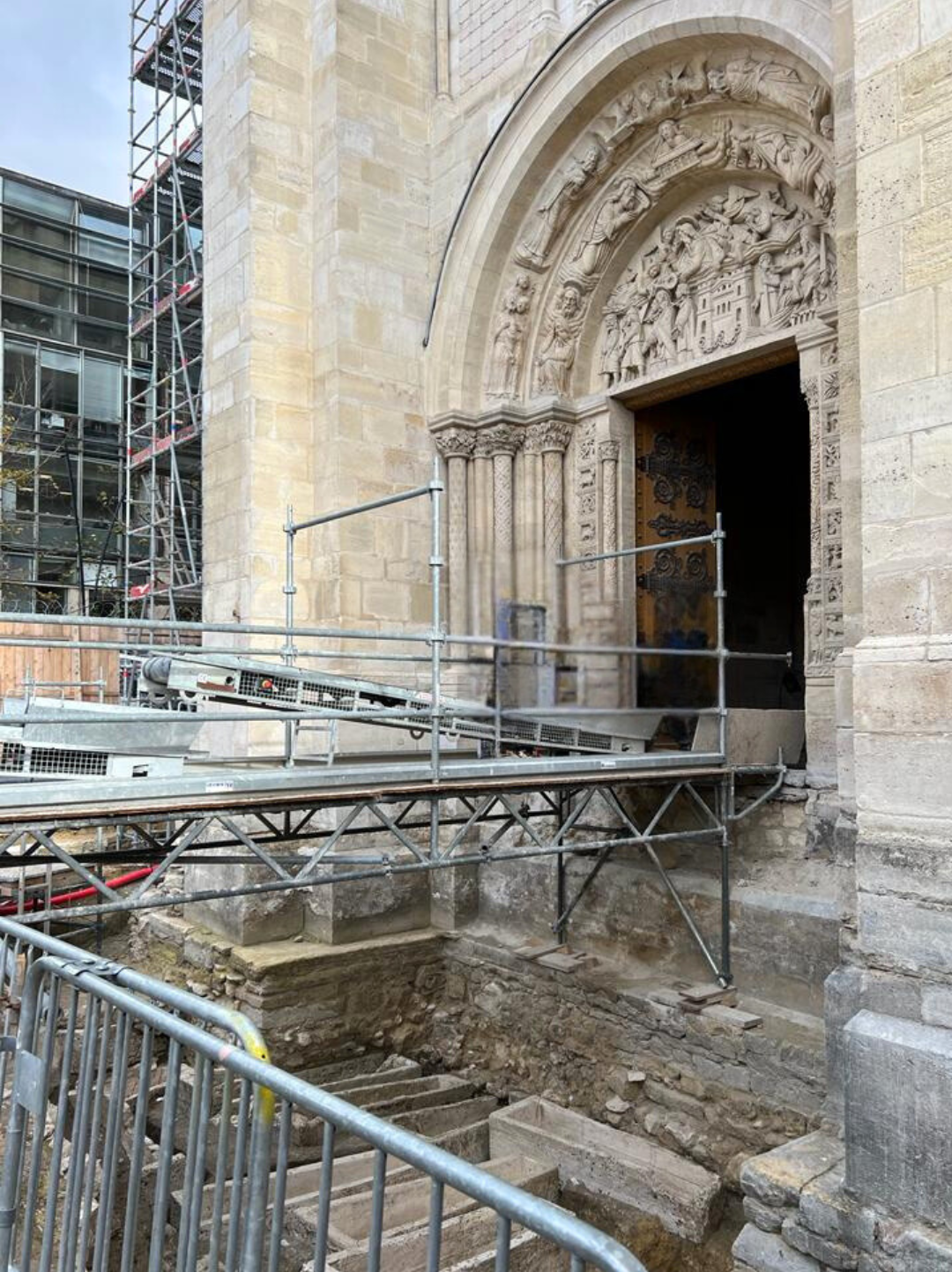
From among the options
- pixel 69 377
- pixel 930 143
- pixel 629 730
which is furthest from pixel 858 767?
pixel 69 377

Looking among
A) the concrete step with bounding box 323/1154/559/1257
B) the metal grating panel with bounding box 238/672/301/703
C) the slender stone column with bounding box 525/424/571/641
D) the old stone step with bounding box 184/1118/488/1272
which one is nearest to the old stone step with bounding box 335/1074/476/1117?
the old stone step with bounding box 184/1118/488/1272

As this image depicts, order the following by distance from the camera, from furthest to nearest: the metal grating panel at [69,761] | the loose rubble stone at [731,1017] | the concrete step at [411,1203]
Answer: the loose rubble stone at [731,1017] → the metal grating panel at [69,761] → the concrete step at [411,1203]

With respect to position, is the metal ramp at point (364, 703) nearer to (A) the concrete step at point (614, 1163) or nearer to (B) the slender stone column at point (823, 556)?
(B) the slender stone column at point (823, 556)

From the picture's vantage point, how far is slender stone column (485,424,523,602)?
902 centimetres

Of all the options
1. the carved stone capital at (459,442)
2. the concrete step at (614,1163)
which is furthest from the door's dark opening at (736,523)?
the concrete step at (614,1163)

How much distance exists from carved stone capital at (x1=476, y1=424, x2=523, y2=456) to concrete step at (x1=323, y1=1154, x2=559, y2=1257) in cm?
582

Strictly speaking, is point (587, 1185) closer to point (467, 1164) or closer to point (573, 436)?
point (467, 1164)

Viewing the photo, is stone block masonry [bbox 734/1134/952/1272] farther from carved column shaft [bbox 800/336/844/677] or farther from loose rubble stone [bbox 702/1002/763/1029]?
carved column shaft [bbox 800/336/844/677]

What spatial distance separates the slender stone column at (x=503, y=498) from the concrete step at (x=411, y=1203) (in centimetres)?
→ 490

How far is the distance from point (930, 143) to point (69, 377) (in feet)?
64.7

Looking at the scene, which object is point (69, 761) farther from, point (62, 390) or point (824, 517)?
point (62, 390)

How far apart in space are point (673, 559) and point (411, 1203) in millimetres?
5660

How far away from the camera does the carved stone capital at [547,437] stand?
8.93m

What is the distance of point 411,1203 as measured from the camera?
5.05m
